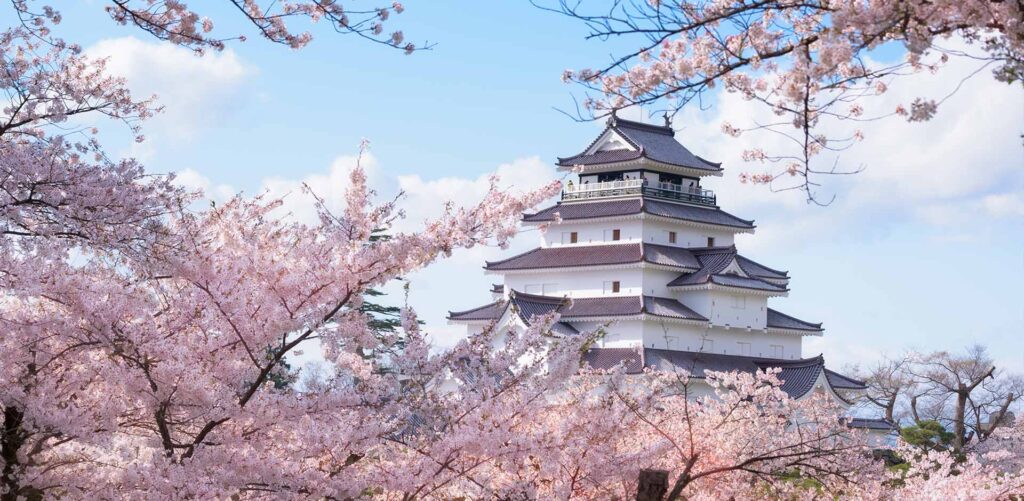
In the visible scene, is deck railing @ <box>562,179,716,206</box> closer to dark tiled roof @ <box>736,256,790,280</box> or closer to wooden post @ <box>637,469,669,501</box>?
dark tiled roof @ <box>736,256,790,280</box>

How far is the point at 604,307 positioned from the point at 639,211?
3.70 meters

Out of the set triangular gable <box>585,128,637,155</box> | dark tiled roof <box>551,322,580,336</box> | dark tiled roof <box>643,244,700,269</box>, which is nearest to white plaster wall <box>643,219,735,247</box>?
dark tiled roof <box>643,244,700,269</box>

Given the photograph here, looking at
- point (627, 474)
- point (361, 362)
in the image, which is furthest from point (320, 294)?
point (627, 474)

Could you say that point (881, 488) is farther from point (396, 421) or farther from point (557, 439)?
point (396, 421)

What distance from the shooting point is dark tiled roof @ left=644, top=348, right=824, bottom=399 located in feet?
131

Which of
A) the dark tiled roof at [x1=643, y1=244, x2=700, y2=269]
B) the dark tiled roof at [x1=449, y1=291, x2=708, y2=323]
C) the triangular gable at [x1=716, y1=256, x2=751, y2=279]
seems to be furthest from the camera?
the triangular gable at [x1=716, y1=256, x2=751, y2=279]

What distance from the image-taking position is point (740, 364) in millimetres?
42000

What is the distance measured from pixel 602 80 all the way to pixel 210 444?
402 centimetres

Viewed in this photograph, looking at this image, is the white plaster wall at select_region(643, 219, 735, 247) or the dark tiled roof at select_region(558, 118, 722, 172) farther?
the dark tiled roof at select_region(558, 118, 722, 172)

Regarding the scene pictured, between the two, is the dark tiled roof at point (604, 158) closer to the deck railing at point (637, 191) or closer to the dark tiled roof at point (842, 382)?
the deck railing at point (637, 191)

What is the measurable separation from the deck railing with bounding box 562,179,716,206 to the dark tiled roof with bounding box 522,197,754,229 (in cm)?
35

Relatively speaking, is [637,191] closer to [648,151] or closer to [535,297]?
[648,151]

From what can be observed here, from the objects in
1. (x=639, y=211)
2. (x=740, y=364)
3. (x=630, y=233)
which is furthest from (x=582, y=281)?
(x=740, y=364)

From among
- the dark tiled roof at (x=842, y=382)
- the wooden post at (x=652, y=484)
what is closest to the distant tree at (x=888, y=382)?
the dark tiled roof at (x=842, y=382)
